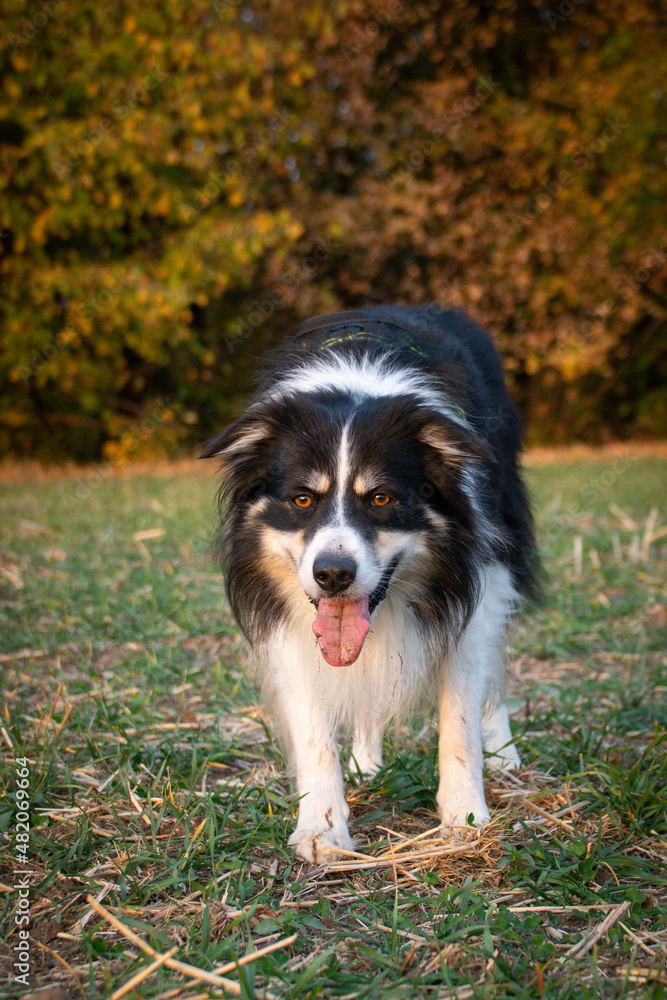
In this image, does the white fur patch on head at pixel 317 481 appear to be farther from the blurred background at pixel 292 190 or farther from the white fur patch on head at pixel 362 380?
the blurred background at pixel 292 190

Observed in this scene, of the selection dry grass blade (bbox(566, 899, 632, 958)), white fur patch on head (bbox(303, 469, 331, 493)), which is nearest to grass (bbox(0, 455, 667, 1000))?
dry grass blade (bbox(566, 899, 632, 958))

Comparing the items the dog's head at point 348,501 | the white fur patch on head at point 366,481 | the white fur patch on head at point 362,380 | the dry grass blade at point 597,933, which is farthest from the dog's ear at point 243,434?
the dry grass blade at point 597,933

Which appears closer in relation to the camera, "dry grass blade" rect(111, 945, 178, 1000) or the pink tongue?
"dry grass blade" rect(111, 945, 178, 1000)

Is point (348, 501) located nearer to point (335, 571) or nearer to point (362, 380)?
point (335, 571)

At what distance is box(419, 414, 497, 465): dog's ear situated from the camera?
2203mm

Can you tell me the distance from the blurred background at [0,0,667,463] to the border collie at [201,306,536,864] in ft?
28.9

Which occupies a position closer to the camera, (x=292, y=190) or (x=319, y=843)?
(x=319, y=843)

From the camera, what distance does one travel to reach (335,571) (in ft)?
6.92

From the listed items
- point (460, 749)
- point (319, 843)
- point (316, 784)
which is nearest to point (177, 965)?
point (319, 843)

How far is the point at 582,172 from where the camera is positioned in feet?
44.0

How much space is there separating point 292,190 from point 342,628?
1116cm

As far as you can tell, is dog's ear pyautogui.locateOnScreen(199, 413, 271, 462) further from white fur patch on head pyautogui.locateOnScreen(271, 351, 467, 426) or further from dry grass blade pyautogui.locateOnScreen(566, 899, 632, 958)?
dry grass blade pyautogui.locateOnScreen(566, 899, 632, 958)

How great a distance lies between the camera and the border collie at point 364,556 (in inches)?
88.7

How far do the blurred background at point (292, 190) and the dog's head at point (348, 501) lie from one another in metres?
8.92
